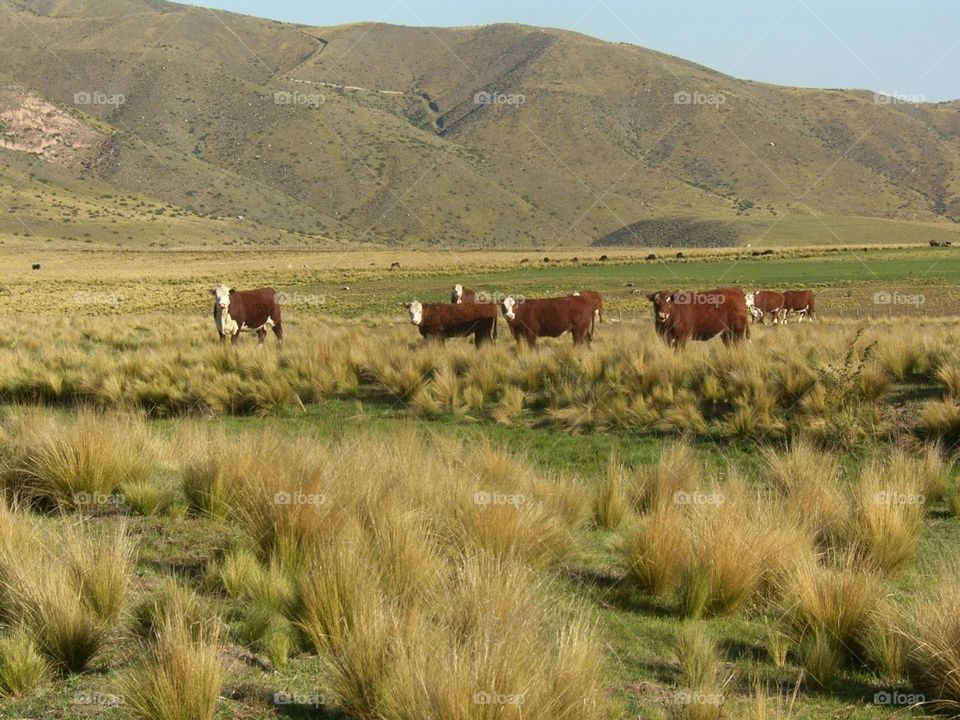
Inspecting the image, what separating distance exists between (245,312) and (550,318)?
7.58 meters

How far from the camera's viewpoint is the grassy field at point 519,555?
4434 millimetres

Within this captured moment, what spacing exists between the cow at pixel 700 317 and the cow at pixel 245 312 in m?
8.84

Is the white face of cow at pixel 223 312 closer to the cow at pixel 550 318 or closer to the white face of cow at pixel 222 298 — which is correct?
the white face of cow at pixel 222 298

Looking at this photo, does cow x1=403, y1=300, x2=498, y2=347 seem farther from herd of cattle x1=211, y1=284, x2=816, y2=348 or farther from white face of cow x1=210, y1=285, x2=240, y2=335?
white face of cow x1=210, y1=285, x2=240, y2=335

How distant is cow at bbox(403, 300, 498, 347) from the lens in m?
21.1

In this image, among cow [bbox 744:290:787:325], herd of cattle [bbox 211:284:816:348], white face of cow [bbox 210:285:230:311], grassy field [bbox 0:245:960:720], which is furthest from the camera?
cow [bbox 744:290:787:325]

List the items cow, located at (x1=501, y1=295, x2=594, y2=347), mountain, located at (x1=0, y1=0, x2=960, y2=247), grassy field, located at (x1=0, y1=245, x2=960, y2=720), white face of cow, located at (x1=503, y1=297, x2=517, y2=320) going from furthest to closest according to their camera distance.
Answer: mountain, located at (x1=0, y1=0, x2=960, y2=247) → cow, located at (x1=501, y1=295, x2=594, y2=347) → white face of cow, located at (x1=503, y1=297, x2=517, y2=320) → grassy field, located at (x1=0, y1=245, x2=960, y2=720)

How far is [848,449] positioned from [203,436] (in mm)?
7679

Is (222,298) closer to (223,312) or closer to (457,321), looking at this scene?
(223,312)

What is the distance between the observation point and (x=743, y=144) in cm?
16562

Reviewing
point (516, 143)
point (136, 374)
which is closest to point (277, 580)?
point (136, 374)

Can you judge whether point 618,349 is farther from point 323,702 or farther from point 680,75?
point 680,75

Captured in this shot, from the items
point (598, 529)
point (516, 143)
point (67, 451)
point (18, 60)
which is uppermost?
point (18, 60)

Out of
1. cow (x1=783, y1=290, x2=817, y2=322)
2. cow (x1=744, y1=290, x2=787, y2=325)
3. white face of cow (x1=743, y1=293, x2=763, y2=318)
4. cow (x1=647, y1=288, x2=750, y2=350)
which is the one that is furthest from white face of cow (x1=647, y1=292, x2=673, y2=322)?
cow (x1=783, y1=290, x2=817, y2=322)
